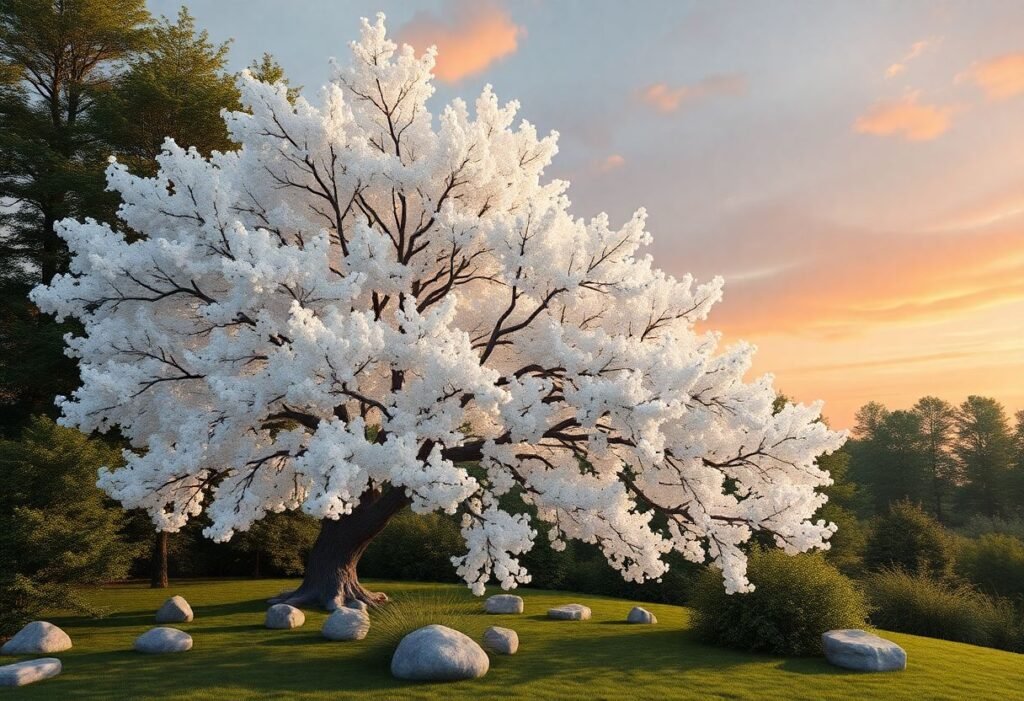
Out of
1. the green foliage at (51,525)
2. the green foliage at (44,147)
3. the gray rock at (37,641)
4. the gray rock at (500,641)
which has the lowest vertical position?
the gray rock at (500,641)

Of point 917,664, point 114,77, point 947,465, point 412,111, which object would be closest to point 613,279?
point 412,111

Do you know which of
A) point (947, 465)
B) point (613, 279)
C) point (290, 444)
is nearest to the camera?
point (290, 444)

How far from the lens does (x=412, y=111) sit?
14977 millimetres

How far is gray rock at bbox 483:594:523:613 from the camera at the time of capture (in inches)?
715

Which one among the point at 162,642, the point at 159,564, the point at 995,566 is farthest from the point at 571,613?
the point at 995,566

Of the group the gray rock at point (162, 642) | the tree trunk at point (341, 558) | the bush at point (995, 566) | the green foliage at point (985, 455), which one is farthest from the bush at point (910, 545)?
the green foliage at point (985, 455)

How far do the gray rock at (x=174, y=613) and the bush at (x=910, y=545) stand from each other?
71.9 feet

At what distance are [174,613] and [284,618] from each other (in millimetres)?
2910

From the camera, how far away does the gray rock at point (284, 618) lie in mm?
15203

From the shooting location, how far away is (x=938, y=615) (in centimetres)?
1967

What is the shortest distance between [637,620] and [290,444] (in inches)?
368

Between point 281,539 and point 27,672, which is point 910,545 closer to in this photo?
point 281,539

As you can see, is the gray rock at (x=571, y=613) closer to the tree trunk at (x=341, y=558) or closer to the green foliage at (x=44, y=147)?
the tree trunk at (x=341, y=558)

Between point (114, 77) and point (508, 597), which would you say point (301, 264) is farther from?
point (114, 77)
